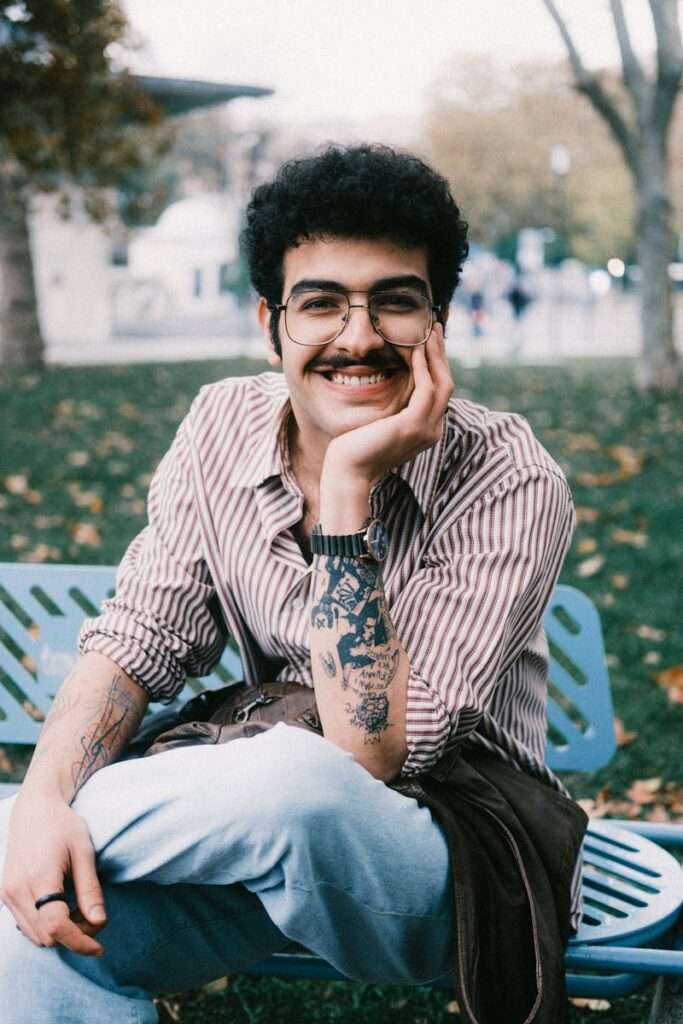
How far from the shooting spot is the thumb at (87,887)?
2.15m

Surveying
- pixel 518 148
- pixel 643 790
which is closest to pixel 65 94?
pixel 643 790

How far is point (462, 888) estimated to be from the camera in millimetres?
2309

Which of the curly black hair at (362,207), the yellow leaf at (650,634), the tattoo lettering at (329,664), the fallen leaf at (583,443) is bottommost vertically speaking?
the fallen leaf at (583,443)

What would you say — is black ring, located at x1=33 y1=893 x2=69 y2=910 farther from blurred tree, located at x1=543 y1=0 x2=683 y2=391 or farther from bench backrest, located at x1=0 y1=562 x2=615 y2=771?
blurred tree, located at x1=543 y1=0 x2=683 y2=391

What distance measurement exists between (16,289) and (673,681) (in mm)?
14012

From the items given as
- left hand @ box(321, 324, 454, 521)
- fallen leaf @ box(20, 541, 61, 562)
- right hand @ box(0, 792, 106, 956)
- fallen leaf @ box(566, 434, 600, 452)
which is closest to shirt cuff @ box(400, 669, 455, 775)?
left hand @ box(321, 324, 454, 521)

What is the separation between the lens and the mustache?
8.81 ft

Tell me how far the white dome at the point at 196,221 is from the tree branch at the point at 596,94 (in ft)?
131

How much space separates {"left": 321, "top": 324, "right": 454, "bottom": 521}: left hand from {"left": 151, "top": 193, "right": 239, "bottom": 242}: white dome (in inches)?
2082

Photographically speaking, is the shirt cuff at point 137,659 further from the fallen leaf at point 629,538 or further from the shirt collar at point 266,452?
the fallen leaf at point 629,538

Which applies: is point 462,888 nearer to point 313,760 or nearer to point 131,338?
point 313,760

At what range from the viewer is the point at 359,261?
2.66m

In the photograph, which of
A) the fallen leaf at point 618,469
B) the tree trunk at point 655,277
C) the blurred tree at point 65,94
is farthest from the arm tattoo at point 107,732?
the tree trunk at point 655,277

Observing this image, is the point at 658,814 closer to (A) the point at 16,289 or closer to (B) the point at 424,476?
(B) the point at 424,476
